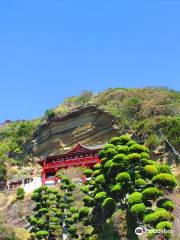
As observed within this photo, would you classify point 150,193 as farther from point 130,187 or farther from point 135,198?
point 130,187

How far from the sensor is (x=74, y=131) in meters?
44.3

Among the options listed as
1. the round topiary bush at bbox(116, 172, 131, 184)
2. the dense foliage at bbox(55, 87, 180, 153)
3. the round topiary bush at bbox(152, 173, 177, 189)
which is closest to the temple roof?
the dense foliage at bbox(55, 87, 180, 153)

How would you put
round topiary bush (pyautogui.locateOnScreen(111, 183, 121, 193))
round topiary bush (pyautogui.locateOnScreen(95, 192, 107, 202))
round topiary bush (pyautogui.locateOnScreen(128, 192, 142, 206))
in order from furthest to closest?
1. round topiary bush (pyautogui.locateOnScreen(95, 192, 107, 202))
2. round topiary bush (pyautogui.locateOnScreen(111, 183, 121, 193))
3. round topiary bush (pyautogui.locateOnScreen(128, 192, 142, 206))

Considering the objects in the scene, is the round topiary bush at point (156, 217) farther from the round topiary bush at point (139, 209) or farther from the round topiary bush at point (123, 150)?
the round topiary bush at point (123, 150)

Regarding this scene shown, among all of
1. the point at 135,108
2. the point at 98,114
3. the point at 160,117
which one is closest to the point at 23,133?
the point at 98,114

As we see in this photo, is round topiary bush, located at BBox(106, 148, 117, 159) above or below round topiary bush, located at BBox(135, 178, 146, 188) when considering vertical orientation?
above

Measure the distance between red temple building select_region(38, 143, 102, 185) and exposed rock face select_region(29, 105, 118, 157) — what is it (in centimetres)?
433

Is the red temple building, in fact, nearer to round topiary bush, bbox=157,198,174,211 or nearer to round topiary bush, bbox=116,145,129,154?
round topiary bush, bbox=116,145,129,154

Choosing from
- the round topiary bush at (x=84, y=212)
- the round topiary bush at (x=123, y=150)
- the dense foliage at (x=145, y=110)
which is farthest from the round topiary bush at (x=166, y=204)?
the dense foliage at (x=145, y=110)

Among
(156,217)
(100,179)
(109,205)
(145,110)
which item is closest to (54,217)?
(100,179)

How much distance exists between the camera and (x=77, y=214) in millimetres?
24422

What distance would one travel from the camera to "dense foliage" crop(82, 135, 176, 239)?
62.8 feet

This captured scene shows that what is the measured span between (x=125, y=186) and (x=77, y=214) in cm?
485

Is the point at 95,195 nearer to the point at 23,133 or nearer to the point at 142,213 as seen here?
the point at 142,213
